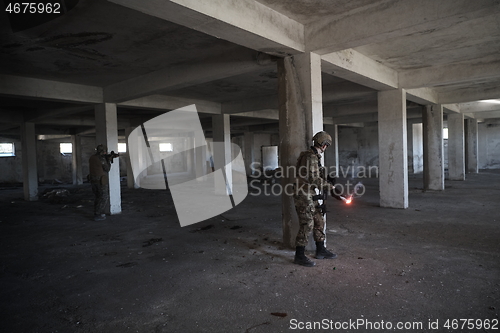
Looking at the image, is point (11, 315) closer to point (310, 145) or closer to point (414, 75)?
point (310, 145)

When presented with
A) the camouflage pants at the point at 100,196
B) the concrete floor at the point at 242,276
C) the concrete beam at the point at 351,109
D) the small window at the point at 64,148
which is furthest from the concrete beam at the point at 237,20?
the small window at the point at 64,148

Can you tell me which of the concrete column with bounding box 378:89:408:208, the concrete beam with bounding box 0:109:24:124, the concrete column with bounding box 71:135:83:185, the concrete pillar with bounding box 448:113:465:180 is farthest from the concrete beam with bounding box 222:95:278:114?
the concrete column with bounding box 71:135:83:185

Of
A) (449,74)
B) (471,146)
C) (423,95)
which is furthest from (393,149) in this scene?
(471,146)

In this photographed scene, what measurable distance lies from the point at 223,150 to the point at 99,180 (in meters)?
4.91

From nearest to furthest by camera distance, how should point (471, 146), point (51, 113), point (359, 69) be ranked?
point (359, 69), point (51, 113), point (471, 146)

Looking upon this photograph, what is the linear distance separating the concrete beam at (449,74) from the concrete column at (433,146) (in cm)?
391

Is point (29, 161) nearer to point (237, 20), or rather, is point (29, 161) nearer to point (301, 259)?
point (237, 20)

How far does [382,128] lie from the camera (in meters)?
8.47

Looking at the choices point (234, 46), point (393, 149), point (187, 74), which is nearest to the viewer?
point (234, 46)

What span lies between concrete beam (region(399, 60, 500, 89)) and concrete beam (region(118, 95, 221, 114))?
6.21m

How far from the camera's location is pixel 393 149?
8305 mm

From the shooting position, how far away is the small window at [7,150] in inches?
719

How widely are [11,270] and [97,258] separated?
3.56 feet

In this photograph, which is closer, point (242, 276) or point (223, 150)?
point (242, 276)
